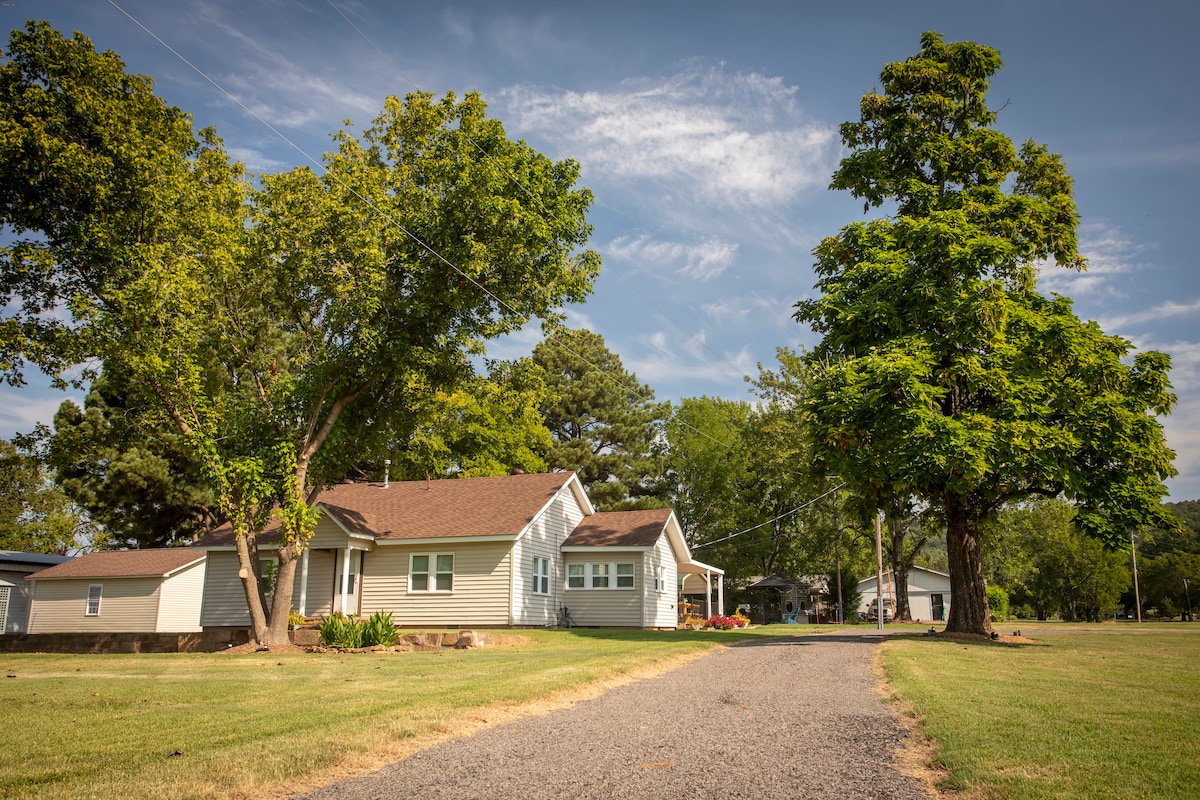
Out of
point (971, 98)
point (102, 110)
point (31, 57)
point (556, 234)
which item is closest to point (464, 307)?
point (556, 234)

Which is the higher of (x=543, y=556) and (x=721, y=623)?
(x=543, y=556)

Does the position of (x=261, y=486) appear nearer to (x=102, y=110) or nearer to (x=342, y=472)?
(x=342, y=472)

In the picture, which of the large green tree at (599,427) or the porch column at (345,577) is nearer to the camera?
the porch column at (345,577)

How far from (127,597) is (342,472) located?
18184 millimetres

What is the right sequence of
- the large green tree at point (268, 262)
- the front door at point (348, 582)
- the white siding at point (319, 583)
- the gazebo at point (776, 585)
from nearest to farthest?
the large green tree at point (268, 262) → the front door at point (348, 582) → the white siding at point (319, 583) → the gazebo at point (776, 585)

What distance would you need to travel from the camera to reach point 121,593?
32562 millimetres

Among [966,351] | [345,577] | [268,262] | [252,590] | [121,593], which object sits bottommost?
[121,593]

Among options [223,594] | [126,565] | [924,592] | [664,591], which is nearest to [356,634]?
[223,594]

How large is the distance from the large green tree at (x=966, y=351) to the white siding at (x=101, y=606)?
28.4 meters

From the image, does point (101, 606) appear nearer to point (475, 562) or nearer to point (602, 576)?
point (475, 562)

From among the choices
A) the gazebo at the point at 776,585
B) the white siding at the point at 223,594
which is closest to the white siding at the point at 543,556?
the white siding at the point at 223,594

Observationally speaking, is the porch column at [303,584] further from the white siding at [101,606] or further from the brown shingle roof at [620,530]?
the white siding at [101,606]

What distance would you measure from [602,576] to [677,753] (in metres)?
20.9

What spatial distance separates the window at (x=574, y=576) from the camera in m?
27.2
